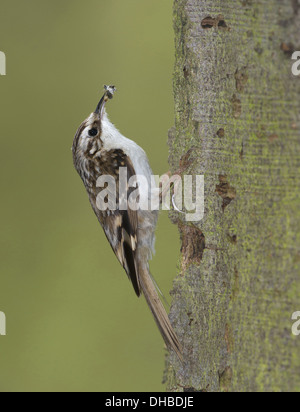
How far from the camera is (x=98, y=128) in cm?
316

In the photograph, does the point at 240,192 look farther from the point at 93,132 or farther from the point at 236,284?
the point at 93,132

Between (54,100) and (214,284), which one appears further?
(54,100)

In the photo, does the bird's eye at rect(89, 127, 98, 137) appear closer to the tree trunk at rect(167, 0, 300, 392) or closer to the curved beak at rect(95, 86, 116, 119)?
the curved beak at rect(95, 86, 116, 119)

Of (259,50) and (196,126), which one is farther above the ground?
(259,50)

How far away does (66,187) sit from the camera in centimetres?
470

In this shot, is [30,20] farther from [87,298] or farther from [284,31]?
[284,31]

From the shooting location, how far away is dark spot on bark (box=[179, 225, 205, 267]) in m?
2.49

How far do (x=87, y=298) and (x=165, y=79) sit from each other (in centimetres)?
163

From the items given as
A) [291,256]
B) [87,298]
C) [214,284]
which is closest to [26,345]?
[87,298]

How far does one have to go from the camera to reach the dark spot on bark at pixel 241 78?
7.34 ft

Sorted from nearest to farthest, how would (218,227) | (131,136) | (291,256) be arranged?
(291,256)
(218,227)
(131,136)

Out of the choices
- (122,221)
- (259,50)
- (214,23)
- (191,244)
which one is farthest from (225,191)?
(122,221)

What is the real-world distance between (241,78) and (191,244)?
0.68 metres

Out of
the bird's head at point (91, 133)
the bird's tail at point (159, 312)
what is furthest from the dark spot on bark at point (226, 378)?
the bird's head at point (91, 133)
